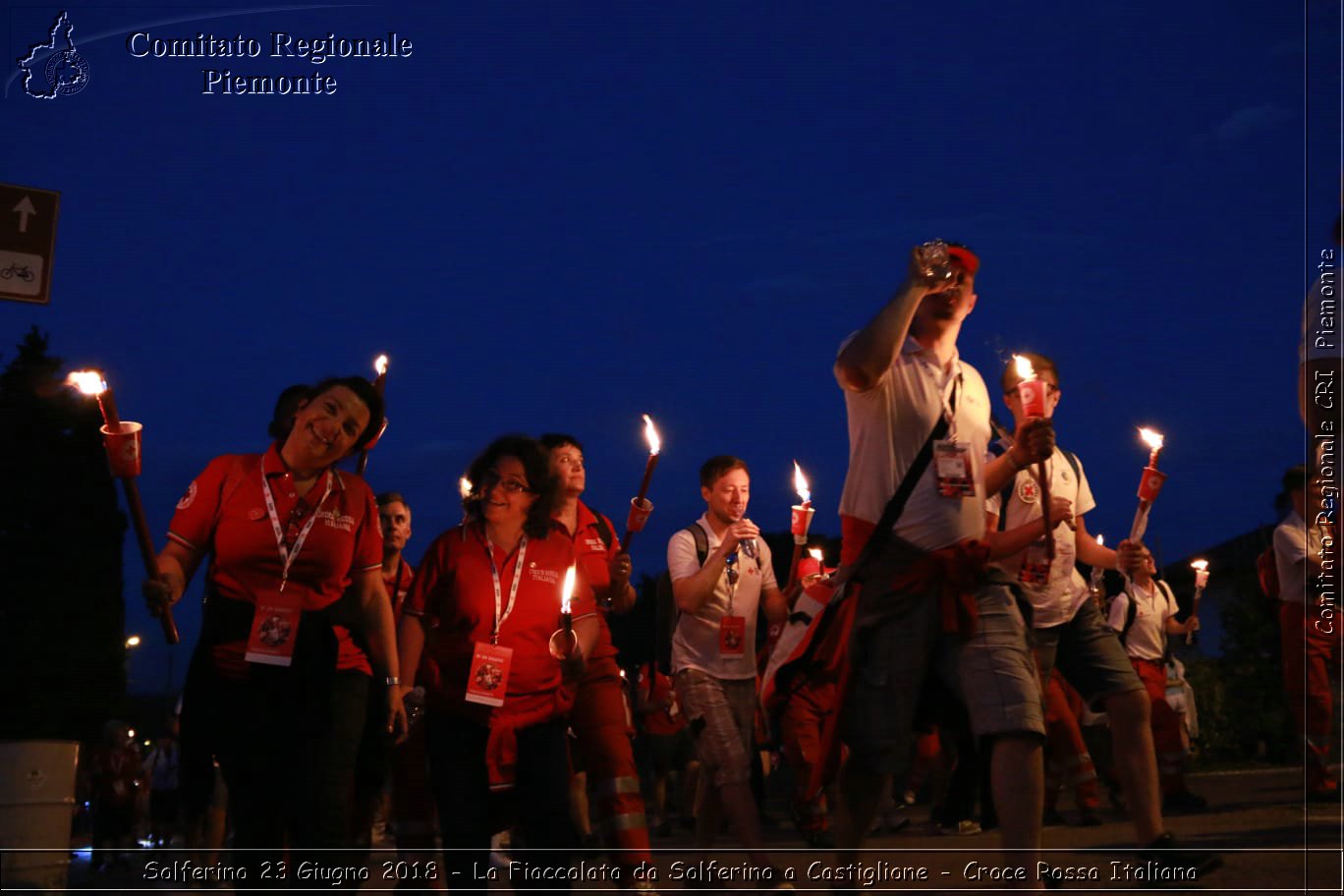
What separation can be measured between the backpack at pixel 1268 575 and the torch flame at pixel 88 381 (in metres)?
8.52

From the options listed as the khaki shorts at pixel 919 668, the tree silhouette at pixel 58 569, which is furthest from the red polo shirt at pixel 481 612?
the tree silhouette at pixel 58 569

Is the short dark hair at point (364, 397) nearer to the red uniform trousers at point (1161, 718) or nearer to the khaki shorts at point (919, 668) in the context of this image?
the khaki shorts at point (919, 668)

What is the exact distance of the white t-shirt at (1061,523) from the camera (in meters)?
6.90

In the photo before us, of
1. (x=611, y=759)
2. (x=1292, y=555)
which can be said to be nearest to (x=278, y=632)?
(x=611, y=759)

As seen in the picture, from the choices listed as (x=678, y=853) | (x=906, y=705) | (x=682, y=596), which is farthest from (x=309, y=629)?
(x=678, y=853)

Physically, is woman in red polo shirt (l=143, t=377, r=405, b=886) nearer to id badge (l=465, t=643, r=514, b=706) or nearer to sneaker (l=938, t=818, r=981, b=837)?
id badge (l=465, t=643, r=514, b=706)

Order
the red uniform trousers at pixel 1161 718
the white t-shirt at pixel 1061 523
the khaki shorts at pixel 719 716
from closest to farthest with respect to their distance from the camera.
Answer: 1. the white t-shirt at pixel 1061 523
2. the khaki shorts at pixel 719 716
3. the red uniform trousers at pixel 1161 718

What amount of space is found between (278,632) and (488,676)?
2.76 ft

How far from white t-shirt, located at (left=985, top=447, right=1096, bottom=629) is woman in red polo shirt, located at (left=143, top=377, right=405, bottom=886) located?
10.4 ft

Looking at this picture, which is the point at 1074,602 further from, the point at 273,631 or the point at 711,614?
the point at 273,631

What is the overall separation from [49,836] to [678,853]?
14.5ft

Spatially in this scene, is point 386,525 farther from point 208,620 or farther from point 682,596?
point 208,620

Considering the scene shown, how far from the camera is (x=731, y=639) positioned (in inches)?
319

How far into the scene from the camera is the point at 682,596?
26.3 ft
